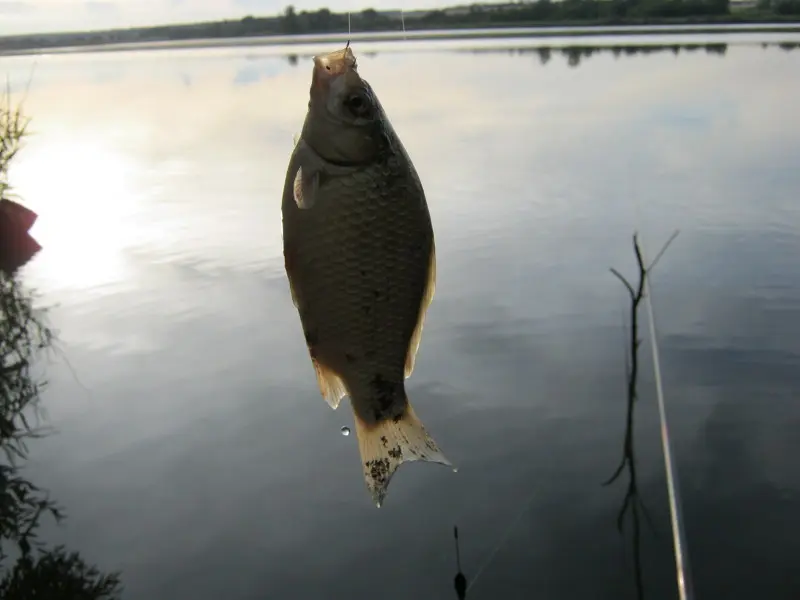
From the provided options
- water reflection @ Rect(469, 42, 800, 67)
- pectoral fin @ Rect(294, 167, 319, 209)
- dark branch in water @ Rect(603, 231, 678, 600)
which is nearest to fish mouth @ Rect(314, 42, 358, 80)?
pectoral fin @ Rect(294, 167, 319, 209)

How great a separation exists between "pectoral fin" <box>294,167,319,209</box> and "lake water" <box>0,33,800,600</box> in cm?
563

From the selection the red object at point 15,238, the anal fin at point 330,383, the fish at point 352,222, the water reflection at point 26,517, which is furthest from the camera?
the red object at point 15,238

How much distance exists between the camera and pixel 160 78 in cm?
5519

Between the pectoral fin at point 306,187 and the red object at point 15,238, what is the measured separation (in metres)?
15.2

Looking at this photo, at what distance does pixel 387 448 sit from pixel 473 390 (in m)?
7.57

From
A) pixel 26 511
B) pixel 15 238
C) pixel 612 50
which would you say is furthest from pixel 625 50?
pixel 26 511

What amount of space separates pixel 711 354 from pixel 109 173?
19.8 metres

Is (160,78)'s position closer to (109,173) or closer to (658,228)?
(109,173)

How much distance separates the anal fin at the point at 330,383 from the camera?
5.14 feet

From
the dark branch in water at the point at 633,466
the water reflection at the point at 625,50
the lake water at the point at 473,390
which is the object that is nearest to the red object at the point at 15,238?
the lake water at the point at 473,390

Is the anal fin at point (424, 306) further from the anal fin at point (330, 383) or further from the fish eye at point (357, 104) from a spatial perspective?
the fish eye at point (357, 104)

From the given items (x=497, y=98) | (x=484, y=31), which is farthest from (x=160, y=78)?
(x=497, y=98)

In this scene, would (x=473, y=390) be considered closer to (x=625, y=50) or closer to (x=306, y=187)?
(x=306, y=187)

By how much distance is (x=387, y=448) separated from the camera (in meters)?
1.64
